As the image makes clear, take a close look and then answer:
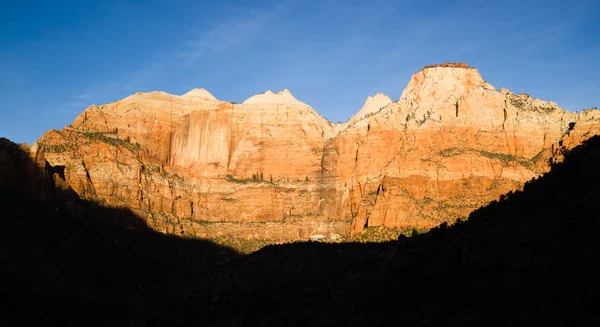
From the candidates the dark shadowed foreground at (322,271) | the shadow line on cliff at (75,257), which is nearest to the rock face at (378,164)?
the shadow line on cliff at (75,257)

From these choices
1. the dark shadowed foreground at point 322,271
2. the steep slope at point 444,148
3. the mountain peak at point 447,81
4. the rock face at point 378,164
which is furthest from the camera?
the mountain peak at point 447,81

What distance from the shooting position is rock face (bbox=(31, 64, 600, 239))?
6353 inches

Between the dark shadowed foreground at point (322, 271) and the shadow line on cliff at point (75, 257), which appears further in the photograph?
the shadow line on cliff at point (75, 257)

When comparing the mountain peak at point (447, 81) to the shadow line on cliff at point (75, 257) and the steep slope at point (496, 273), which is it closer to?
the shadow line on cliff at point (75, 257)

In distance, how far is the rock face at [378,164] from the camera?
529 feet

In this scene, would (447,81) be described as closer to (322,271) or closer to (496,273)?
(322,271)

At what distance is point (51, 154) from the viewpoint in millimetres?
162375

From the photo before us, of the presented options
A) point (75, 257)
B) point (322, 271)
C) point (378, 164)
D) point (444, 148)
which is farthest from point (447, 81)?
point (75, 257)

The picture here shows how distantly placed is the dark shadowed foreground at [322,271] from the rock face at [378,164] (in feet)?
45.3

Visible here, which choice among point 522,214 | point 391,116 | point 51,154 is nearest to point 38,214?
point 51,154

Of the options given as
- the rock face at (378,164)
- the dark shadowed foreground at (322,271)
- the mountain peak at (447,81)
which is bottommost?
the dark shadowed foreground at (322,271)

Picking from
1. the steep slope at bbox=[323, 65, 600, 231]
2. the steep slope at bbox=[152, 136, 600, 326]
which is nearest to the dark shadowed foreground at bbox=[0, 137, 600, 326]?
the steep slope at bbox=[152, 136, 600, 326]

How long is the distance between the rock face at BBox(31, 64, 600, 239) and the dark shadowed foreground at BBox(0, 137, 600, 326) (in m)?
13.8

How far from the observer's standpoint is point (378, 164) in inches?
7121
